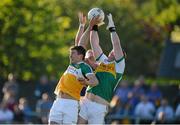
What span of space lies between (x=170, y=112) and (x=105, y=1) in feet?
80.0

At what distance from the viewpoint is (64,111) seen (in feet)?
48.3

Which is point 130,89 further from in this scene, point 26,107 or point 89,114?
point 89,114

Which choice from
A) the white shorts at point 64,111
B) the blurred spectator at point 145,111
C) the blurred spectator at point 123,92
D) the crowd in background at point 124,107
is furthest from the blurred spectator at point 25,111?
the white shorts at point 64,111

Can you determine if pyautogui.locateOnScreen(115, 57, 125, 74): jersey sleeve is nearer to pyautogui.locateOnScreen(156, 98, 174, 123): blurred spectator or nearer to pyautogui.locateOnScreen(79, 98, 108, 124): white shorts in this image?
pyautogui.locateOnScreen(79, 98, 108, 124): white shorts

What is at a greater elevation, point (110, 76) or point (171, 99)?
point (110, 76)

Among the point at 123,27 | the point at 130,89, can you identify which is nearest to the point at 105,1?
the point at 123,27

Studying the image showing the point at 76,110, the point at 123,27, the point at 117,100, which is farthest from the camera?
the point at 123,27

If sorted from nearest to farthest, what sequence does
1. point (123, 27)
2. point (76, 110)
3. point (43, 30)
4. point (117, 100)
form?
point (76, 110), point (117, 100), point (43, 30), point (123, 27)

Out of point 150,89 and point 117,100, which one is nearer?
point 117,100

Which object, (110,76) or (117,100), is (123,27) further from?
(110,76)

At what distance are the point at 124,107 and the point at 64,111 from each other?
484 inches

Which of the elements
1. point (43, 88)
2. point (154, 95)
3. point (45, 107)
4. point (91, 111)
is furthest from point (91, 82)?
point (43, 88)

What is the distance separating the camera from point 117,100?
25.7 metres

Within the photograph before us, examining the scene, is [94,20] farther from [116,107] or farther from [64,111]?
[116,107]
